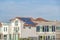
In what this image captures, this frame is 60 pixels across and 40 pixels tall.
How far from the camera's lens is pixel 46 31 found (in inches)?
78.4

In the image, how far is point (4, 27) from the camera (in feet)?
6.39

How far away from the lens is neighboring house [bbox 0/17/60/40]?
195 centimetres

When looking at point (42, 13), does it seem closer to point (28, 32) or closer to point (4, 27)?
point (28, 32)

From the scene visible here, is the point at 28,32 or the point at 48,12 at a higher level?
the point at 48,12

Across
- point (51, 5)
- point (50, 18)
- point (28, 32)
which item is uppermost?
point (51, 5)

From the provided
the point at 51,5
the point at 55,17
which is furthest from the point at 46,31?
the point at 51,5

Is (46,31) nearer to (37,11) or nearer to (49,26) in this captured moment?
(49,26)

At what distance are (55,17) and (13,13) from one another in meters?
0.54

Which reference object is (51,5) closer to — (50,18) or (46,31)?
(50,18)

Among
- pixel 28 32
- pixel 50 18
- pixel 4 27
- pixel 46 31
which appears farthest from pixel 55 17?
pixel 4 27

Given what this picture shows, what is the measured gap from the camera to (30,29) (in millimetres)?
1961

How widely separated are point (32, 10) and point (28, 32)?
0.28m

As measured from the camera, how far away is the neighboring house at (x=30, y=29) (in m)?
1.95

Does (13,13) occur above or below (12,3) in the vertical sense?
below
